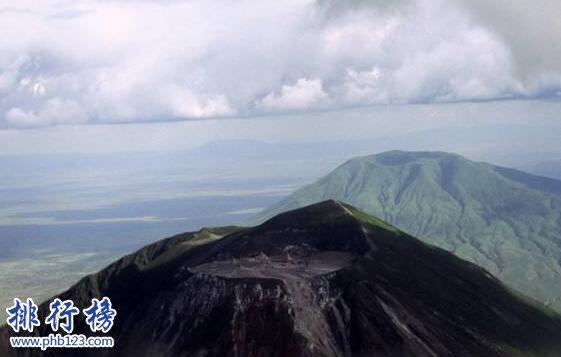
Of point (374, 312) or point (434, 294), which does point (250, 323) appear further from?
point (434, 294)

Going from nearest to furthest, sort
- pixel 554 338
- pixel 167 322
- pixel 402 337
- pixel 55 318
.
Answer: pixel 55 318
pixel 402 337
pixel 167 322
pixel 554 338

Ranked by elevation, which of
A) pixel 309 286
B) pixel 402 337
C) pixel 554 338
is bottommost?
pixel 554 338

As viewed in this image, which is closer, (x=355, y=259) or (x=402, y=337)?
(x=402, y=337)

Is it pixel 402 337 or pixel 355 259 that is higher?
pixel 355 259

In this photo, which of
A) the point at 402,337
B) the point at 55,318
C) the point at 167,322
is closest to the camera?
the point at 55,318

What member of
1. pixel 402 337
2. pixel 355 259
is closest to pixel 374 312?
pixel 402 337

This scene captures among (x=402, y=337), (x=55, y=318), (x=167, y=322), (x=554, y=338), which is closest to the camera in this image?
(x=55, y=318)

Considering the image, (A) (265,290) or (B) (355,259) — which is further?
(B) (355,259)

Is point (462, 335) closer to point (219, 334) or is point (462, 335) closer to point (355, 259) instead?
point (355, 259)

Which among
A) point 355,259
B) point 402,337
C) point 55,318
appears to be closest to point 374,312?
point 402,337
